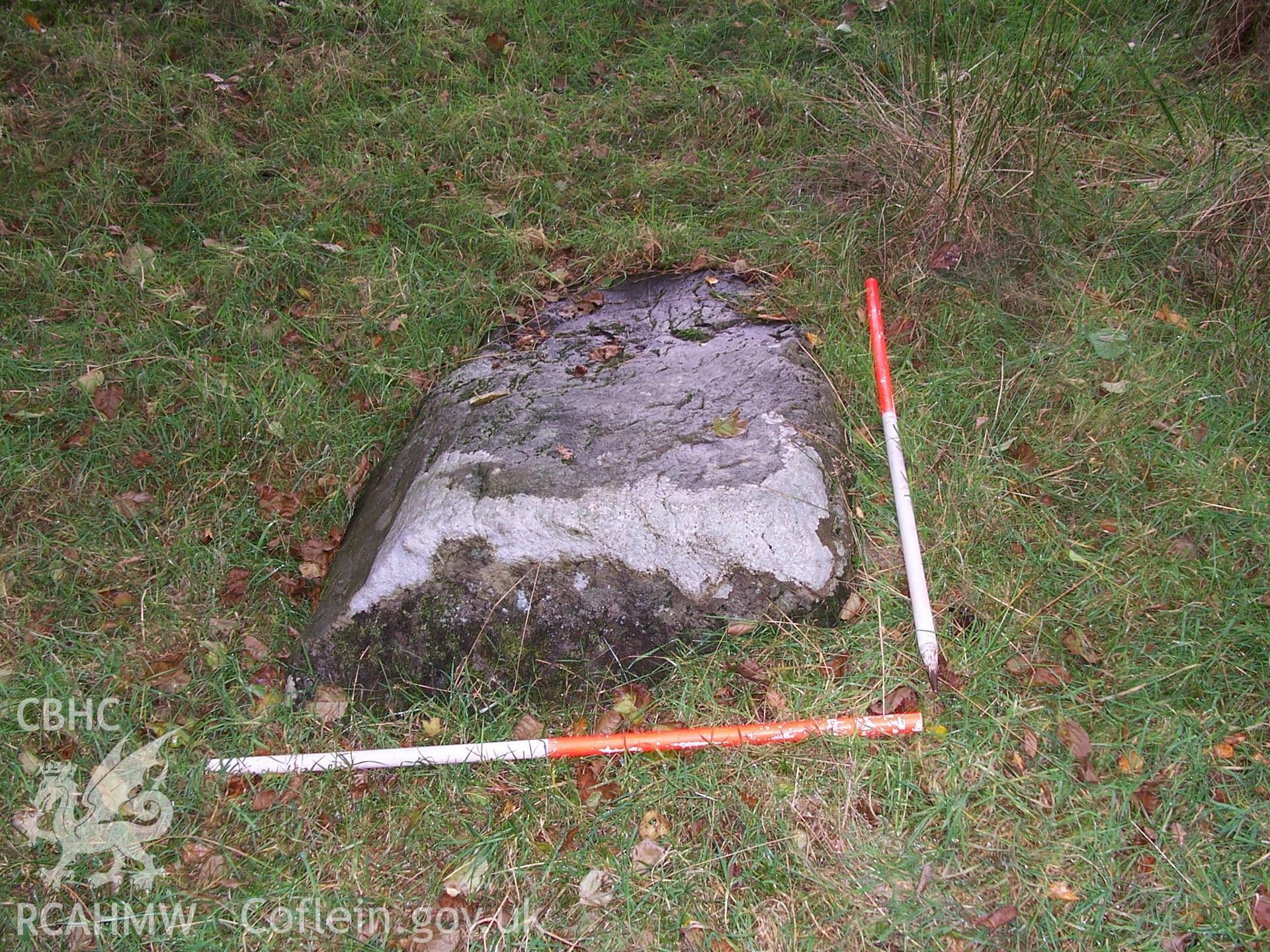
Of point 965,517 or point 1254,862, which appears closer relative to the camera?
point 1254,862

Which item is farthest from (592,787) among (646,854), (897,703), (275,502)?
(275,502)

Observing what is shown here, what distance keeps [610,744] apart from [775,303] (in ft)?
6.50

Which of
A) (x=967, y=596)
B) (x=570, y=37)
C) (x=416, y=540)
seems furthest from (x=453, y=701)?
(x=570, y=37)

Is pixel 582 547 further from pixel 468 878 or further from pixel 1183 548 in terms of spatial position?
pixel 1183 548

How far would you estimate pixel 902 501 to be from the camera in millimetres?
2871

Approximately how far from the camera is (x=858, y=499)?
9.80ft

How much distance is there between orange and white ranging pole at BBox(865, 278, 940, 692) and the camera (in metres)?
2.60

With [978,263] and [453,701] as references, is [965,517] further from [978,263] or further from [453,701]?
[453,701]

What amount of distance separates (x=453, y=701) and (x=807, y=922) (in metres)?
1.19

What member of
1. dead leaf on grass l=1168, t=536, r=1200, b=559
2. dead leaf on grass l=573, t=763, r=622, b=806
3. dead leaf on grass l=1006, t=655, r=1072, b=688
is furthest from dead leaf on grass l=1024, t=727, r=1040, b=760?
dead leaf on grass l=573, t=763, r=622, b=806

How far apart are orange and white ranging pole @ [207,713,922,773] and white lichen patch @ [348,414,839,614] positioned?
419 millimetres

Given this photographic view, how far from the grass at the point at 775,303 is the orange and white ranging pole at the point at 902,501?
0.25 feet

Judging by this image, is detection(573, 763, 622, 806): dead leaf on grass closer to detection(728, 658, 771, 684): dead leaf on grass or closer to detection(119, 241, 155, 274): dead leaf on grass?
detection(728, 658, 771, 684): dead leaf on grass

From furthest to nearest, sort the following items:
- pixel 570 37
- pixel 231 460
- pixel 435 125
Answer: pixel 570 37, pixel 435 125, pixel 231 460
